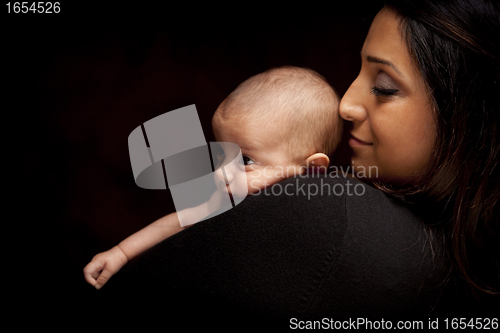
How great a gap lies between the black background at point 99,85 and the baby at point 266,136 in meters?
0.63

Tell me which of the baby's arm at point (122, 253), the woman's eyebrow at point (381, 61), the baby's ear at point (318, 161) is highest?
the woman's eyebrow at point (381, 61)

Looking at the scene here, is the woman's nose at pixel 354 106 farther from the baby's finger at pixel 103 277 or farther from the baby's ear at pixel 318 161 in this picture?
the baby's finger at pixel 103 277

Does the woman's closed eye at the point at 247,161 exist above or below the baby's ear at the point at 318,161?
above

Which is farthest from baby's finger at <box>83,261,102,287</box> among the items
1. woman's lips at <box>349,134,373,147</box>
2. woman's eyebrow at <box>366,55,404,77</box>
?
woman's eyebrow at <box>366,55,404,77</box>

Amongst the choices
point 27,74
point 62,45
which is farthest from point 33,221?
→ point 62,45

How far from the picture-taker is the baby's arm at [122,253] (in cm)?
81

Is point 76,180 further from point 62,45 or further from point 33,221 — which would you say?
point 62,45

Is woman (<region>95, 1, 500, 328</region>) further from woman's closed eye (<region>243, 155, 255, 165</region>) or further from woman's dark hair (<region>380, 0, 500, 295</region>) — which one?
woman's closed eye (<region>243, 155, 255, 165</region>)

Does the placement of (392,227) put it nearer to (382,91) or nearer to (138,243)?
(382,91)

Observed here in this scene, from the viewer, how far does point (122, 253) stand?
2.75ft

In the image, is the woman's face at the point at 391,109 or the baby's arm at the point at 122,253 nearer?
the woman's face at the point at 391,109

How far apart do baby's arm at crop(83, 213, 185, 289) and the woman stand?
140mm

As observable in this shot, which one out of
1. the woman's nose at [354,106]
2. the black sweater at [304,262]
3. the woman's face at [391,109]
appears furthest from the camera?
the woman's nose at [354,106]

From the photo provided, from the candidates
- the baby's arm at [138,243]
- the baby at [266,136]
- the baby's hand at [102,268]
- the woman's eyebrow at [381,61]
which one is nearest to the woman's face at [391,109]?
the woman's eyebrow at [381,61]
